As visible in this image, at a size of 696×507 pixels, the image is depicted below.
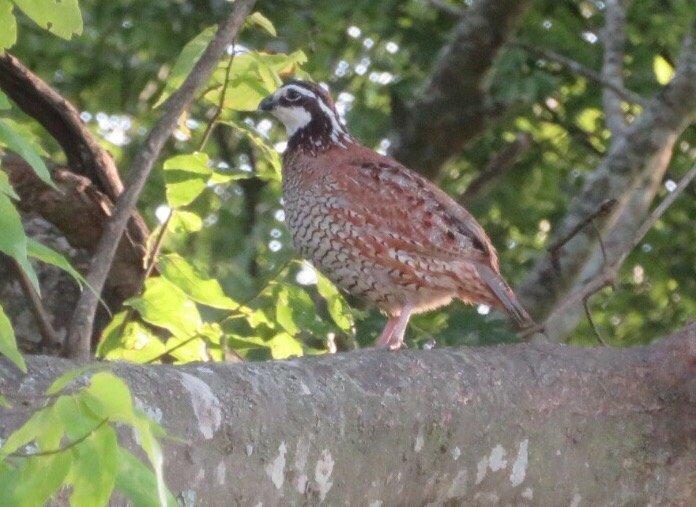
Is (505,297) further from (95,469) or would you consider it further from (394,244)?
Result: (95,469)

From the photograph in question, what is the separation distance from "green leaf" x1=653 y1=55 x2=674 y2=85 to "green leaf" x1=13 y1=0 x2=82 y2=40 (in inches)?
265

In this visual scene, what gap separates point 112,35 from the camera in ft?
32.2

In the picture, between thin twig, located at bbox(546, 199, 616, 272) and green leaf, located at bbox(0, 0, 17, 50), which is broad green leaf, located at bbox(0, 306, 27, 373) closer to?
green leaf, located at bbox(0, 0, 17, 50)

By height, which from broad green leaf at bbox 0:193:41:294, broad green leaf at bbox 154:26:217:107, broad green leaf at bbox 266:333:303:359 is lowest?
broad green leaf at bbox 266:333:303:359

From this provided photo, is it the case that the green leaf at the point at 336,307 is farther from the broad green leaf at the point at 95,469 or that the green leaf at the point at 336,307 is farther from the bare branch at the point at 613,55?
the bare branch at the point at 613,55

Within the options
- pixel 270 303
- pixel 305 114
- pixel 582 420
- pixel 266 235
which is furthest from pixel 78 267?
pixel 266 235

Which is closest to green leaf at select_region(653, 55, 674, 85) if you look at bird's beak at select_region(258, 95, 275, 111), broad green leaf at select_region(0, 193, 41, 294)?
bird's beak at select_region(258, 95, 275, 111)

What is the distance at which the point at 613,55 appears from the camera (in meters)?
7.71

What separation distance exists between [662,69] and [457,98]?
2.06m

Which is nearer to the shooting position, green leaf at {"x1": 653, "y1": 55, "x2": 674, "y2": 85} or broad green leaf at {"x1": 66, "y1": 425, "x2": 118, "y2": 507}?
broad green leaf at {"x1": 66, "y1": 425, "x2": 118, "y2": 507}

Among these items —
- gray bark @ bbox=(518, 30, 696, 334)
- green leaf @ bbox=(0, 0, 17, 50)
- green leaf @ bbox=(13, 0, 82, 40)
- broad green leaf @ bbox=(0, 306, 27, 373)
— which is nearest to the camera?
broad green leaf @ bbox=(0, 306, 27, 373)

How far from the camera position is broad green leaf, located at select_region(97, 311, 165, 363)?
436 centimetres

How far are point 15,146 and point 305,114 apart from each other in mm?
4003

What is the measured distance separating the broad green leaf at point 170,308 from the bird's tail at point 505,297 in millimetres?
1256
